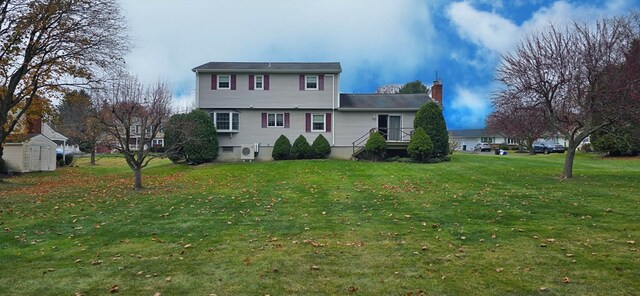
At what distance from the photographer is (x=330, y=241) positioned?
8.09 m

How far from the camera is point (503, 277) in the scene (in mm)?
5871

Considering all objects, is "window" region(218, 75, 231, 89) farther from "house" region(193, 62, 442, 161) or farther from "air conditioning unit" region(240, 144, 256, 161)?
"air conditioning unit" region(240, 144, 256, 161)

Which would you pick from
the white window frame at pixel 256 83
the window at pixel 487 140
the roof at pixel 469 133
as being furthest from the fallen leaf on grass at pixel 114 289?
the window at pixel 487 140

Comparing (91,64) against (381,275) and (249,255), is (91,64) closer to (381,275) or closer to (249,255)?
(249,255)

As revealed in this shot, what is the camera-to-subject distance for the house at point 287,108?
1250 inches

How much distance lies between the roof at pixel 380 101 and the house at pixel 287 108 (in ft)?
0.62

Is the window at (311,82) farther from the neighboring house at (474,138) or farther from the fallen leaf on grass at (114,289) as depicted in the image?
the neighboring house at (474,138)

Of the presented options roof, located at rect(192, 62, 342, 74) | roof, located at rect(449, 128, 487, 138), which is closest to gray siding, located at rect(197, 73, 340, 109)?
roof, located at rect(192, 62, 342, 74)

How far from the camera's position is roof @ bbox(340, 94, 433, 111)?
105 ft

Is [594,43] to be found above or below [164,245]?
above

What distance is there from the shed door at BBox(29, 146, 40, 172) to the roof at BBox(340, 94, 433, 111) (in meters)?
20.8

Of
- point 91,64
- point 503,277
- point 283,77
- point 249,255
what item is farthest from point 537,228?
point 283,77

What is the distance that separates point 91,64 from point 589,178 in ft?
72.9

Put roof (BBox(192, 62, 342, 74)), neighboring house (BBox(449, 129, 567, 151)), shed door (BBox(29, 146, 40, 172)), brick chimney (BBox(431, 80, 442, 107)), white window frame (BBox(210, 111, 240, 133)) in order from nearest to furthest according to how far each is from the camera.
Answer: shed door (BBox(29, 146, 40, 172)), white window frame (BBox(210, 111, 240, 133)), roof (BBox(192, 62, 342, 74)), brick chimney (BBox(431, 80, 442, 107)), neighboring house (BBox(449, 129, 567, 151))
